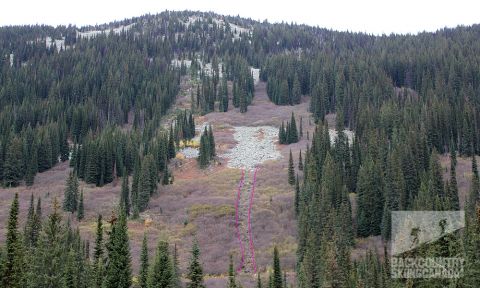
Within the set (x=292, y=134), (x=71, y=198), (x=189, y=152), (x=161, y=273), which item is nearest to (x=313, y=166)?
(x=71, y=198)

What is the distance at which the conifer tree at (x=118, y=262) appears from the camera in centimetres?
3856

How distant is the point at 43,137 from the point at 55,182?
24.2 metres

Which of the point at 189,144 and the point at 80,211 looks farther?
the point at 189,144

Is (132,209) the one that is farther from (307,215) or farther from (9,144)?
(9,144)

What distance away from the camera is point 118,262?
1527 inches

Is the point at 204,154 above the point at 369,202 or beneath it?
above

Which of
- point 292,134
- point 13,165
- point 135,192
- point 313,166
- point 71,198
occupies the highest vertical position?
point 292,134

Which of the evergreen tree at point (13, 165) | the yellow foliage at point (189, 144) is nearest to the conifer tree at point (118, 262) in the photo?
the evergreen tree at point (13, 165)

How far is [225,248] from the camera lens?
82.5 meters

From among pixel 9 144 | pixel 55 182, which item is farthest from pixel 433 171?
pixel 9 144

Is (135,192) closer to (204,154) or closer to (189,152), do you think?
(204,154)

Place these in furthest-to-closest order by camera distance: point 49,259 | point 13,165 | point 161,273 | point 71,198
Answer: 1. point 13,165
2. point 71,198
3. point 49,259
4. point 161,273

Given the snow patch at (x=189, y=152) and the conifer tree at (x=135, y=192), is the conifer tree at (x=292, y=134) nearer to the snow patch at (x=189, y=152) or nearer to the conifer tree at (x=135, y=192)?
the snow patch at (x=189, y=152)

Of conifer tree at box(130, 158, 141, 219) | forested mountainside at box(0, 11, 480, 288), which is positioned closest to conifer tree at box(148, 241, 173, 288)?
forested mountainside at box(0, 11, 480, 288)
